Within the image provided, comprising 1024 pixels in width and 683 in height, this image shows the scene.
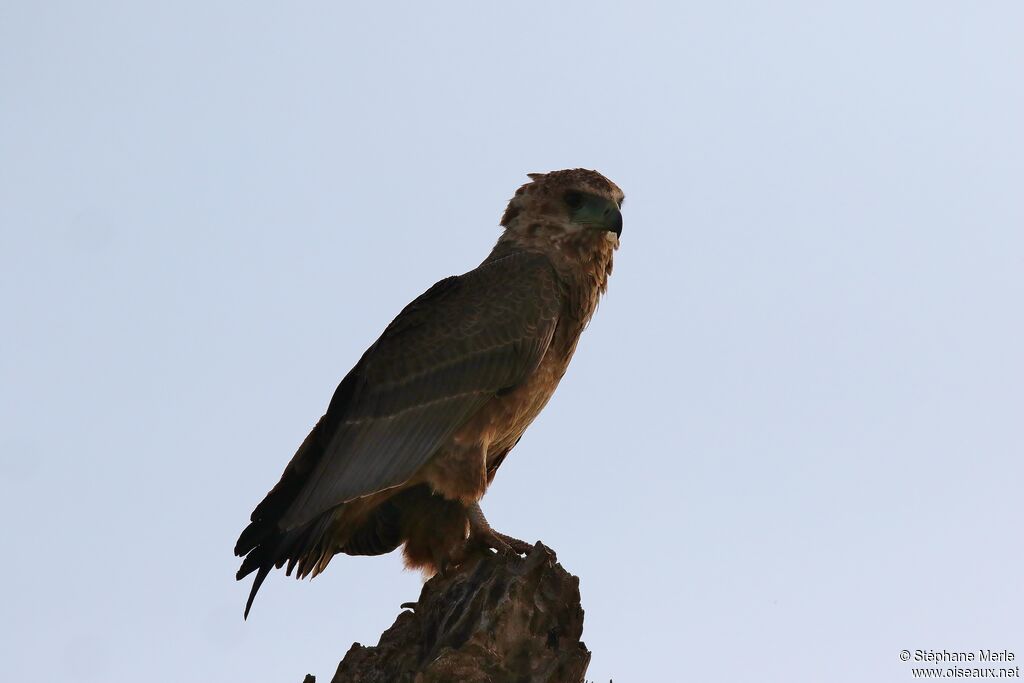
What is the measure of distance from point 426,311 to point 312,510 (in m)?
1.72

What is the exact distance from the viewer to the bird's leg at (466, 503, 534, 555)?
8086 millimetres

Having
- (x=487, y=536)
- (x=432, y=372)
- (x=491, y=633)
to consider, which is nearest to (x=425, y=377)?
(x=432, y=372)

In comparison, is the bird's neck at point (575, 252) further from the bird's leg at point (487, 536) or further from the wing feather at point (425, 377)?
the bird's leg at point (487, 536)

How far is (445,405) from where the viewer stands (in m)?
8.56

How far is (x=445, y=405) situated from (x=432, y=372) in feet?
0.88

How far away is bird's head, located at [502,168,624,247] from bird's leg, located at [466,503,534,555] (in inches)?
82.2

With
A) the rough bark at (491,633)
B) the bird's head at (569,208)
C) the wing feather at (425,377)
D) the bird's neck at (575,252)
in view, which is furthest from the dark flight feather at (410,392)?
the rough bark at (491,633)

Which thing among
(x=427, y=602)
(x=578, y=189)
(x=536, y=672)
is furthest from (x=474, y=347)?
(x=536, y=672)

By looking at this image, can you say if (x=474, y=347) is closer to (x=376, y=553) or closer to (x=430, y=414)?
(x=430, y=414)

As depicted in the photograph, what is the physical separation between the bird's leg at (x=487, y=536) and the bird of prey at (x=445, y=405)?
10 millimetres

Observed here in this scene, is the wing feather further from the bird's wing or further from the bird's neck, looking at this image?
the bird's neck

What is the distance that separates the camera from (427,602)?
23.8ft

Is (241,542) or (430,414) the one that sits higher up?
(430,414)

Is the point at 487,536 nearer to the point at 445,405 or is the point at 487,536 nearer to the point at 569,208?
the point at 445,405
